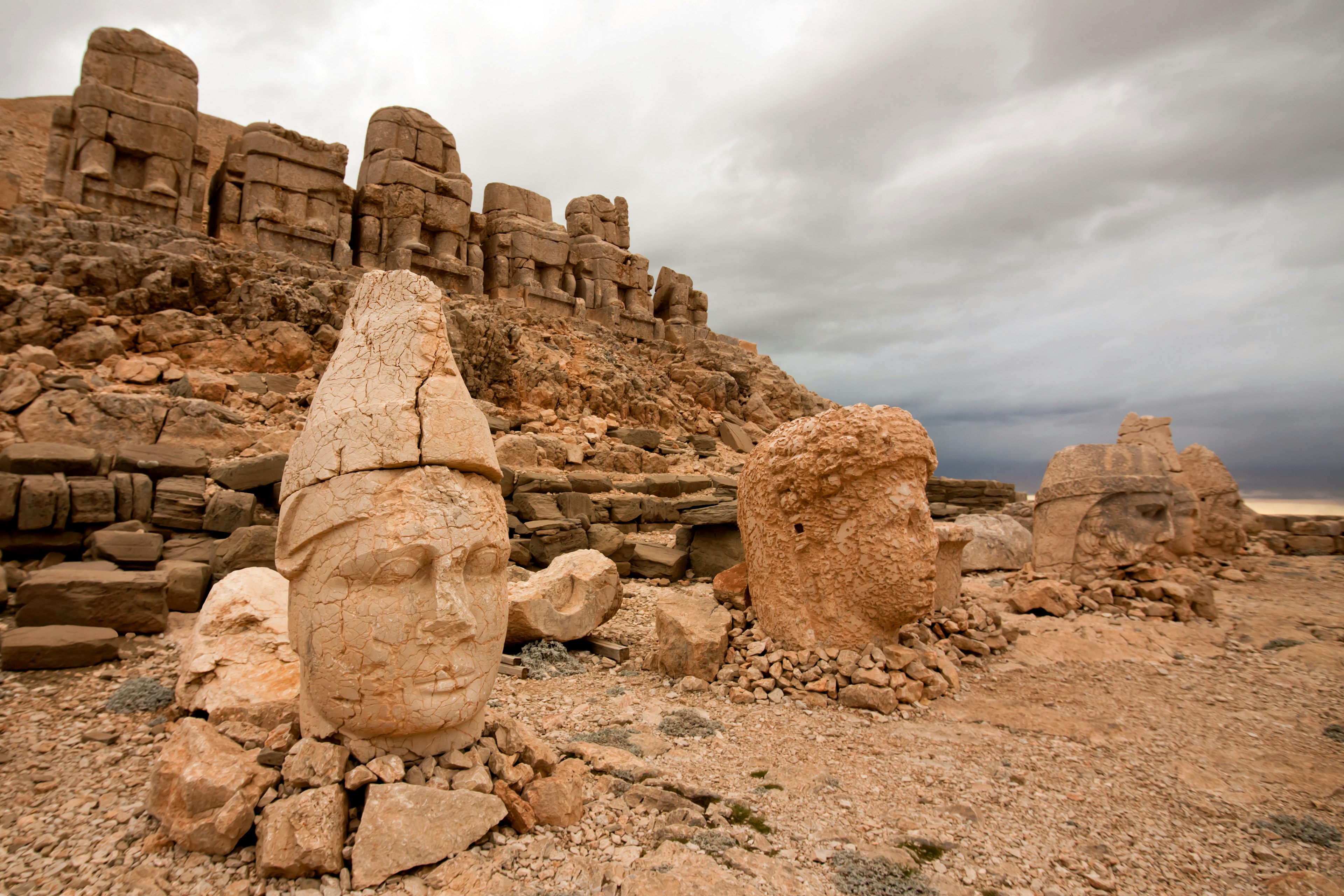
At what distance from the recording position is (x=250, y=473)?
6973 mm

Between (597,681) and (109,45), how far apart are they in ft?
53.5

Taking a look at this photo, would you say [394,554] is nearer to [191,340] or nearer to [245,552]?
[245,552]

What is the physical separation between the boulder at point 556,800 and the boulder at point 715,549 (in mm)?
5344

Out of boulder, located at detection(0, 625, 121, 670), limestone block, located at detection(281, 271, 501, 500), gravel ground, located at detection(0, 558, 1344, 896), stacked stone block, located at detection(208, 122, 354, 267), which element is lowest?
gravel ground, located at detection(0, 558, 1344, 896)

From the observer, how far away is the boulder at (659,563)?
793cm

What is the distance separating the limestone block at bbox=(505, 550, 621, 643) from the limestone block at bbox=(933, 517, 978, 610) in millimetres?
2743

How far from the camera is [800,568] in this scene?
466 centimetres

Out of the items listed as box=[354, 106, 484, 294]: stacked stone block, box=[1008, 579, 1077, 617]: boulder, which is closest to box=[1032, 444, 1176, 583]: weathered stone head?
box=[1008, 579, 1077, 617]: boulder

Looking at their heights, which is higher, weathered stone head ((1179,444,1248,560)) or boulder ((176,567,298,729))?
weathered stone head ((1179,444,1248,560))

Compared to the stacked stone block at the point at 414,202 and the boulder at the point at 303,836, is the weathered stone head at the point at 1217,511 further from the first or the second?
the stacked stone block at the point at 414,202

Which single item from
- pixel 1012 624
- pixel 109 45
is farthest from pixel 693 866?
pixel 109 45

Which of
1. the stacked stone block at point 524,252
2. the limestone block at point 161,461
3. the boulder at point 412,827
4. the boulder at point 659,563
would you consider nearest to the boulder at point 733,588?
the boulder at point 659,563

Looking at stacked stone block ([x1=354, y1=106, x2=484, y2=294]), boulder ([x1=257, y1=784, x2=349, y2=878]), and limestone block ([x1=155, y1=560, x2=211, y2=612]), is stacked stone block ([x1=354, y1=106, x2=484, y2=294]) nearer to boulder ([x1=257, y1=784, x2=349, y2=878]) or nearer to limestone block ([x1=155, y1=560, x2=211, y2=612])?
limestone block ([x1=155, y1=560, x2=211, y2=612])

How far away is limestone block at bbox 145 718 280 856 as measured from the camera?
212 cm
